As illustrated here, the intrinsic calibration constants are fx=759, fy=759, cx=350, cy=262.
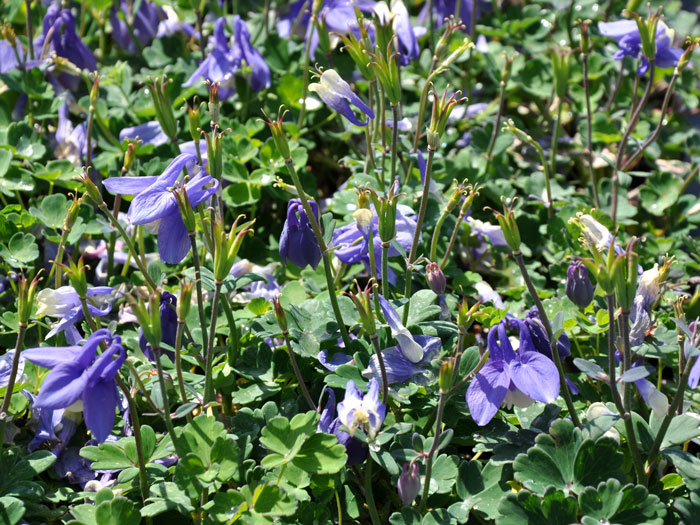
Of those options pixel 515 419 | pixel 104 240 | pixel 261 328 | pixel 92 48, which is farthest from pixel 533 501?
pixel 92 48

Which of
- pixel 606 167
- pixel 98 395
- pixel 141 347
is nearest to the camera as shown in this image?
pixel 98 395

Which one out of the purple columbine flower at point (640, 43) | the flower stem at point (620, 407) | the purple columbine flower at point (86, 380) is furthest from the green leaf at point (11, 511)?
the purple columbine flower at point (640, 43)

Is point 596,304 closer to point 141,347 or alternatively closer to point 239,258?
point 239,258

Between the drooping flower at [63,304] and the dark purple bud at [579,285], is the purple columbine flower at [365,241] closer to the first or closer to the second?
the dark purple bud at [579,285]

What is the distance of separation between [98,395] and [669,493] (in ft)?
4.63

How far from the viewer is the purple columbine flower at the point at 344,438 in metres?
1.88

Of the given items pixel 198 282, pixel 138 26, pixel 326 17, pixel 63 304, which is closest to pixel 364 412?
pixel 198 282

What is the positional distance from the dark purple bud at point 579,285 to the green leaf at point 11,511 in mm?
1588

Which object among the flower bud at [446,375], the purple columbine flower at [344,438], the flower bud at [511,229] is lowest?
the purple columbine flower at [344,438]

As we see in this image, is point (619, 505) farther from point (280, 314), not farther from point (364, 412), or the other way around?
point (280, 314)

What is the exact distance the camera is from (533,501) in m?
1.71

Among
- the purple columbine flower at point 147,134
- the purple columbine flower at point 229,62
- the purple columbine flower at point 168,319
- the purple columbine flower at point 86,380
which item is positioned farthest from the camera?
the purple columbine flower at point 229,62

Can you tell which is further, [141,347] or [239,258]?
[239,258]

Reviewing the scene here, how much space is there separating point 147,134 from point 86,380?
1613mm
